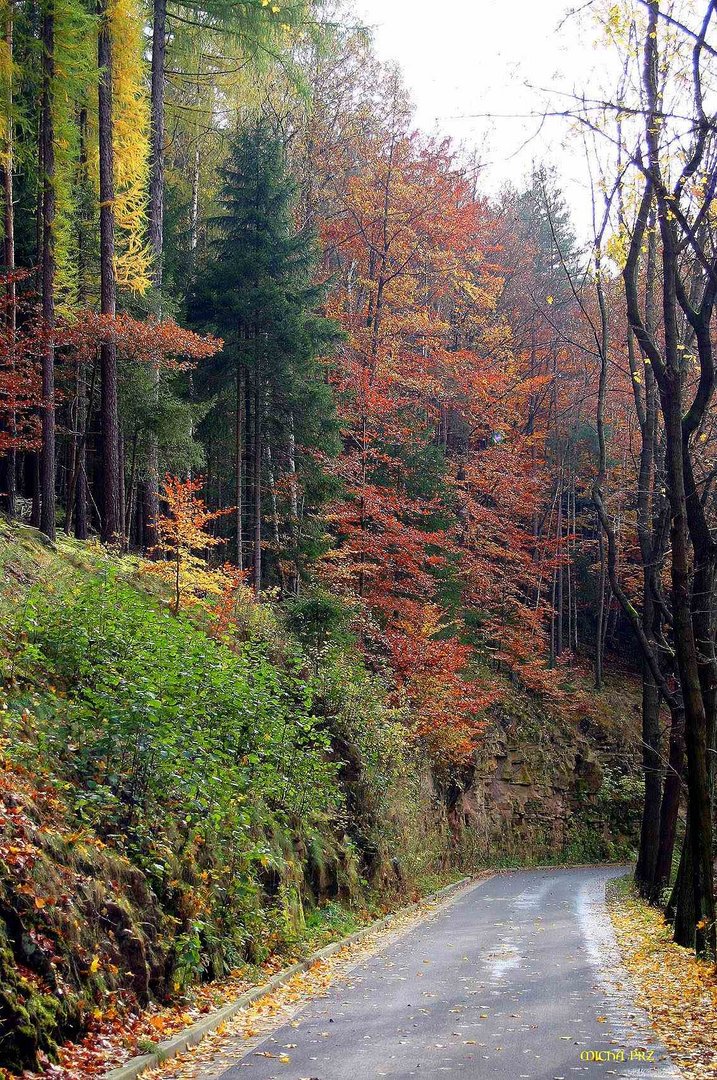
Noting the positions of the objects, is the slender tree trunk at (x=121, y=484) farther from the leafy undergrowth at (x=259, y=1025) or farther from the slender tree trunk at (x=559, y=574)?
the slender tree trunk at (x=559, y=574)

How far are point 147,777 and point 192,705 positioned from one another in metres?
1.11

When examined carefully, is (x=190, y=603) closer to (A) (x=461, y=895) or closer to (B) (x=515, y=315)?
(A) (x=461, y=895)

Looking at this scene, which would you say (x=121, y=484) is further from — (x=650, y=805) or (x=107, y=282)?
(x=650, y=805)

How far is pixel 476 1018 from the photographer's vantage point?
28.3ft

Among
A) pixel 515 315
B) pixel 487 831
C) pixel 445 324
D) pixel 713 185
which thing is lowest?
pixel 487 831

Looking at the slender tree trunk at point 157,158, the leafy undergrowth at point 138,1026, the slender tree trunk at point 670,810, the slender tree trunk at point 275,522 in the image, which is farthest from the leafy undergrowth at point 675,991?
the slender tree trunk at point 157,158

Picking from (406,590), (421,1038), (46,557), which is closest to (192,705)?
(421,1038)

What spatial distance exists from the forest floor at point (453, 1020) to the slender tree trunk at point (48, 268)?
9756mm

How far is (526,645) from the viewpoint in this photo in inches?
1361

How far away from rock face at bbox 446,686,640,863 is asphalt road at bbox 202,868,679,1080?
56.6 feet

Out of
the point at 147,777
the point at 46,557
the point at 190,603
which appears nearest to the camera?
the point at 147,777

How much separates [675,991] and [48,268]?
15447 millimetres

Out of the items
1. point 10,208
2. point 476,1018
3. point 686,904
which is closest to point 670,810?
point 686,904

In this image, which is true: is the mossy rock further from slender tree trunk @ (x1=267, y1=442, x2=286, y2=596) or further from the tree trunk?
slender tree trunk @ (x1=267, y1=442, x2=286, y2=596)
